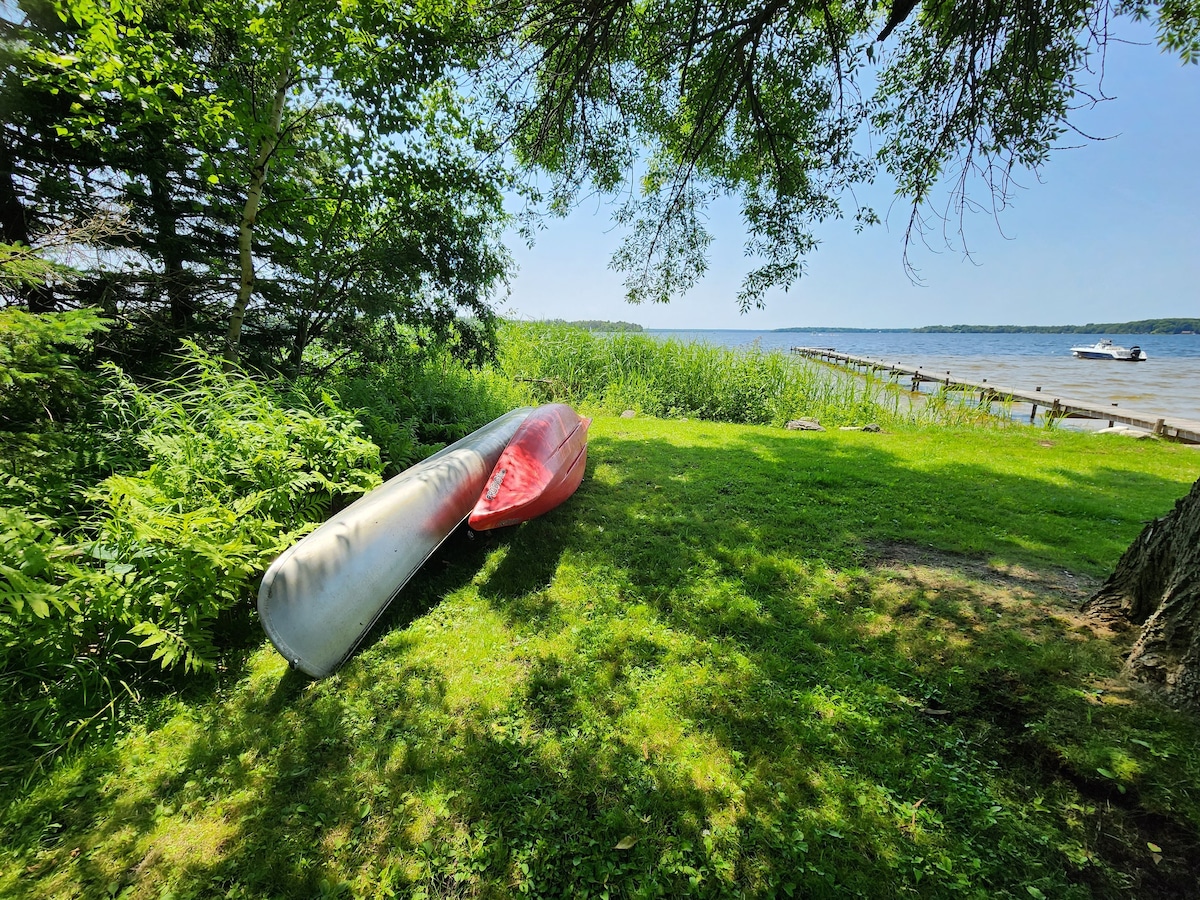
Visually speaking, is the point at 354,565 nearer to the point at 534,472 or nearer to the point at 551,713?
the point at 551,713

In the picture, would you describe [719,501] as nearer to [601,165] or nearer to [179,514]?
[601,165]

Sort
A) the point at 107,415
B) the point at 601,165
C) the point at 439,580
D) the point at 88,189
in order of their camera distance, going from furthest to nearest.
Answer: the point at 601,165 < the point at 88,189 < the point at 439,580 < the point at 107,415

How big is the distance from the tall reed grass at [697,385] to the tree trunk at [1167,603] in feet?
25.4

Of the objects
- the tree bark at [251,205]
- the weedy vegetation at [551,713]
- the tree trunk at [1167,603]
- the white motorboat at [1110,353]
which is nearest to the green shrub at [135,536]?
the weedy vegetation at [551,713]

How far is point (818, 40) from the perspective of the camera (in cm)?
443

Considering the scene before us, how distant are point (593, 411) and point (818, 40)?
696 centimetres

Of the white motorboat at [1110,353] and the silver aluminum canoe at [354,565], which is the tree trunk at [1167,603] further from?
the white motorboat at [1110,353]

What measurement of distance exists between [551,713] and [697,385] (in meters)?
9.79

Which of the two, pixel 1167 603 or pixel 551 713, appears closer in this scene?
pixel 1167 603

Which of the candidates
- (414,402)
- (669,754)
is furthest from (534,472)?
(414,402)

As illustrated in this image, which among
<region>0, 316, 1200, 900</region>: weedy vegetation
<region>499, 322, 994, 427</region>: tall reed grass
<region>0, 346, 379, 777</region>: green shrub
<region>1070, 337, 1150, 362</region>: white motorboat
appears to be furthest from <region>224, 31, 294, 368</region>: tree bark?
<region>1070, 337, 1150, 362</region>: white motorboat

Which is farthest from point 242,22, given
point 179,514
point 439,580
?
point 439,580

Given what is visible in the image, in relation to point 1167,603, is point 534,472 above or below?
above

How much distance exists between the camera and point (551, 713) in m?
2.40
